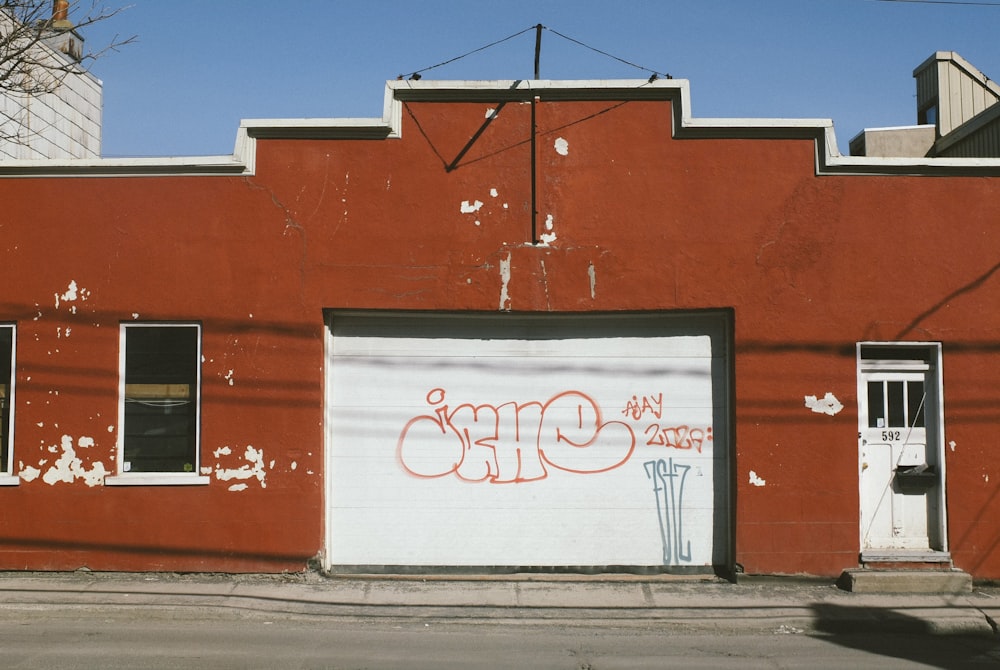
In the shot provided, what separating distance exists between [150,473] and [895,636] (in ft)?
24.0

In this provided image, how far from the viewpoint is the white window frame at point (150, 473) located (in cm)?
992

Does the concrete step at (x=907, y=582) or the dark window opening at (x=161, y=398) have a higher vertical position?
the dark window opening at (x=161, y=398)

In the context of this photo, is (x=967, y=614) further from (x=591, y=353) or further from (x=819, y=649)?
(x=591, y=353)

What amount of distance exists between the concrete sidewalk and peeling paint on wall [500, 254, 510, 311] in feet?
9.28

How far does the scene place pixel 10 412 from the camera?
398 inches

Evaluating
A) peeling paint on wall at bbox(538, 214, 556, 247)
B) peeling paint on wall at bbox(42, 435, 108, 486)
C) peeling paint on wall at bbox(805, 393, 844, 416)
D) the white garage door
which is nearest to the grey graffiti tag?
the white garage door

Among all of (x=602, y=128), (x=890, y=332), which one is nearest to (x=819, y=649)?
(x=890, y=332)

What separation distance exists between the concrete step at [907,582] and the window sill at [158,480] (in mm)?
6522

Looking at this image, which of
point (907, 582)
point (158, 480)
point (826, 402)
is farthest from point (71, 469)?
point (907, 582)

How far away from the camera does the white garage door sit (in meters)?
10.2

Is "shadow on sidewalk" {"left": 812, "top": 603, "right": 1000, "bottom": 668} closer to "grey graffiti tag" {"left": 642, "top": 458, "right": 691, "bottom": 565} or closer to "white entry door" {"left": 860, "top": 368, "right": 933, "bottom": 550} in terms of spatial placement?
"white entry door" {"left": 860, "top": 368, "right": 933, "bottom": 550}

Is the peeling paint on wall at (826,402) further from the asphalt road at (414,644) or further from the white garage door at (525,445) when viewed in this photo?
the asphalt road at (414,644)

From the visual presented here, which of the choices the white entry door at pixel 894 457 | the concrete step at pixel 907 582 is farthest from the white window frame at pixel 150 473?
the white entry door at pixel 894 457

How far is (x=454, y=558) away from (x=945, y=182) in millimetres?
6415
